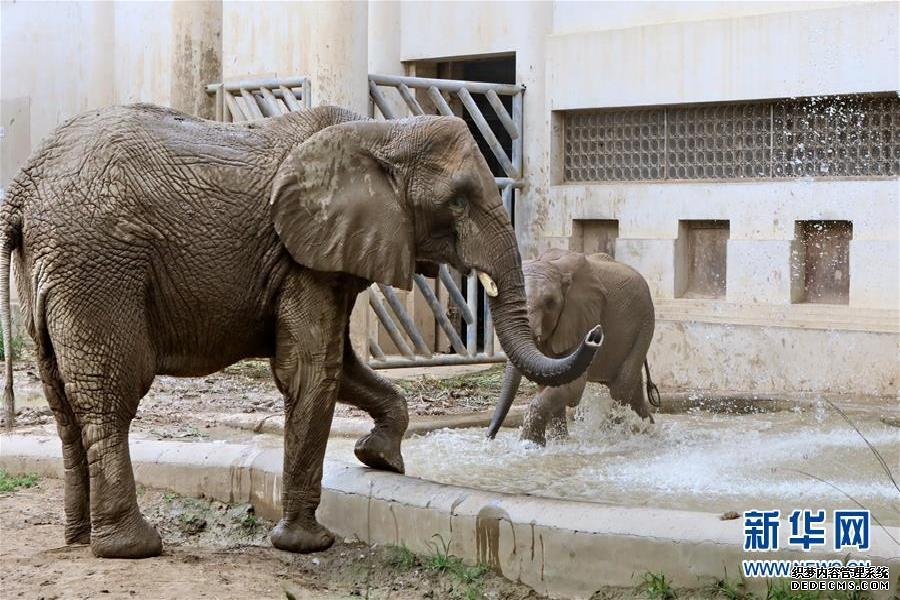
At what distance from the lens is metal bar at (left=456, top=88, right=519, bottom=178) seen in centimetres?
1319

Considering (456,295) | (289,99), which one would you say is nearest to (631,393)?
(456,295)

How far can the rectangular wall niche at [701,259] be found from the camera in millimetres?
12320

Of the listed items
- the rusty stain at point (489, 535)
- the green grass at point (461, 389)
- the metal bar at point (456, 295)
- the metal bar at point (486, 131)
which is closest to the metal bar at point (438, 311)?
the metal bar at point (456, 295)

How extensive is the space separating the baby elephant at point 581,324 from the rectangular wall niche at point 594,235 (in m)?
3.12

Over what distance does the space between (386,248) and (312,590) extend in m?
1.50

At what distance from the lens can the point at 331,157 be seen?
620cm

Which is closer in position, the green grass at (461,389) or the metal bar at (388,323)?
the green grass at (461,389)

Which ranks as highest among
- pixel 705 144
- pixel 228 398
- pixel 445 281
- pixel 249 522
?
pixel 705 144

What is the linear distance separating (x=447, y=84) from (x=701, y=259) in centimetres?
289

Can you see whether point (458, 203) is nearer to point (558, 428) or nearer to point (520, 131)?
point (558, 428)

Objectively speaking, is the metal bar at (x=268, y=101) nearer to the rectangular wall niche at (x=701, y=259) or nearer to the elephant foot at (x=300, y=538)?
the rectangular wall niche at (x=701, y=259)

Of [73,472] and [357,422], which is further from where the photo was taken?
[357,422]

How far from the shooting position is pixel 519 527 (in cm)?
561

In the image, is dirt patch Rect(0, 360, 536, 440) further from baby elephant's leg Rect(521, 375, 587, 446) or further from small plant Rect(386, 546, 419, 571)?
small plant Rect(386, 546, 419, 571)
